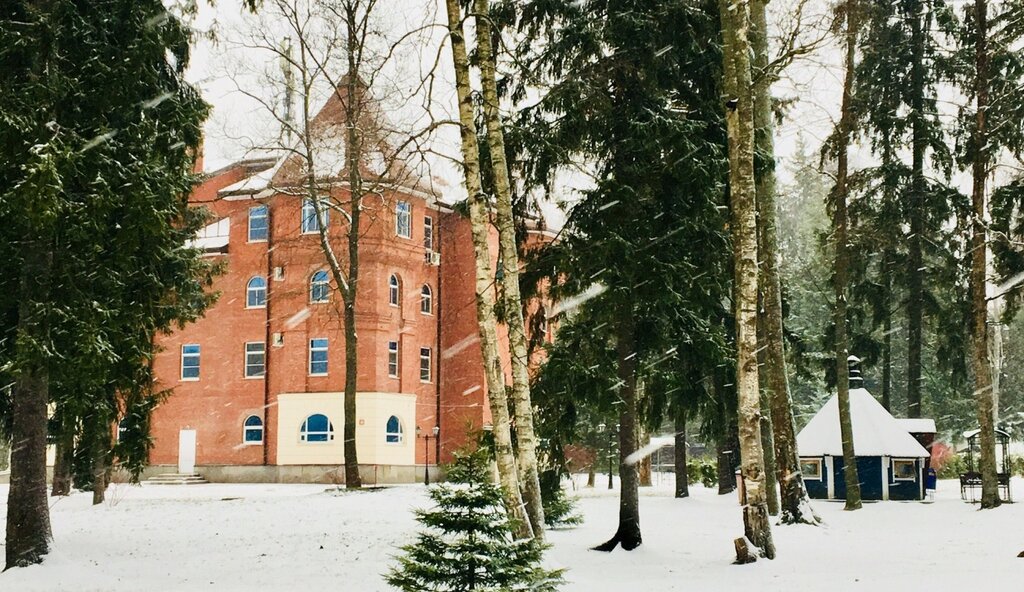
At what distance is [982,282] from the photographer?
21.5m

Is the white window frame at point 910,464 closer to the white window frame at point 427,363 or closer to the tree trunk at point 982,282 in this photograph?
the tree trunk at point 982,282

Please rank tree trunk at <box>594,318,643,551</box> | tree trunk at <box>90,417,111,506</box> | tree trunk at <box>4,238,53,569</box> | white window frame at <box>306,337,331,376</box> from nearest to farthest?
tree trunk at <box>4,238,53,569</box>, tree trunk at <box>90,417,111,506</box>, tree trunk at <box>594,318,643,551</box>, white window frame at <box>306,337,331,376</box>

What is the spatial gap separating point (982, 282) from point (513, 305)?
590 inches

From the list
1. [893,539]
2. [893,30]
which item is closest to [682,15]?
[893,539]

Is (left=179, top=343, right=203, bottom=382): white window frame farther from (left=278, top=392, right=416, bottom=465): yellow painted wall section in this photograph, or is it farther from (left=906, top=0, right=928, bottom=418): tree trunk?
(left=906, top=0, right=928, bottom=418): tree trunk

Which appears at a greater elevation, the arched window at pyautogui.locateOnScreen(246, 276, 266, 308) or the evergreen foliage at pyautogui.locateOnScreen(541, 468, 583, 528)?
the arched window at pyautogui.locateOnScreen(246, 276, 266, 308)

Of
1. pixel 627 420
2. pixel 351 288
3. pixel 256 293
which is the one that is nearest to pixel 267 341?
pixel 256 293

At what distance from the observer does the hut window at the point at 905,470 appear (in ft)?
85.9

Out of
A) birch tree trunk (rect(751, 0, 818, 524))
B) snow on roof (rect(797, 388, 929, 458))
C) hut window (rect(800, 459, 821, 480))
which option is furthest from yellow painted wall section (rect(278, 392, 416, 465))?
birch tree trunk (rect(751, 0, 818, 524))

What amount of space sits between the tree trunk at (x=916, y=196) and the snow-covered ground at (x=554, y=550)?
707 cm

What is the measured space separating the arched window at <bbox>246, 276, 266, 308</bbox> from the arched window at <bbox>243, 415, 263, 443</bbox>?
466 centimetres

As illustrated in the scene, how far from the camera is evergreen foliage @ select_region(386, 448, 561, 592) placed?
7418 mm

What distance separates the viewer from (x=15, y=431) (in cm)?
1270

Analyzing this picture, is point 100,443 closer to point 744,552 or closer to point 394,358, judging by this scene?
point 744,552
